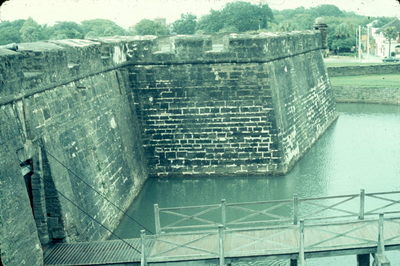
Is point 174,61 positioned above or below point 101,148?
above

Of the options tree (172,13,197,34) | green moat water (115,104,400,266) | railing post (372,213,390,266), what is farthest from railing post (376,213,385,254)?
tree (172,13,197,34)

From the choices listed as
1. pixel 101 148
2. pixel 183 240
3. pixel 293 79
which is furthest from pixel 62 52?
pixel 293 79

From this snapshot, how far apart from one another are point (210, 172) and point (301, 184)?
2652 millimetres

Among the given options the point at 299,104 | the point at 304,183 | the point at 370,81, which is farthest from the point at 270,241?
the point at 370,81

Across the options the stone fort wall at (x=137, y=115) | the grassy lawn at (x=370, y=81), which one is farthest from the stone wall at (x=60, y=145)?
the grassy lawn at (x=370, y=81)

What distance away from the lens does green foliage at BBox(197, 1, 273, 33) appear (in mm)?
69625

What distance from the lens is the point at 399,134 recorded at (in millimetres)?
19594

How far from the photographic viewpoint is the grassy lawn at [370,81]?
28447mm

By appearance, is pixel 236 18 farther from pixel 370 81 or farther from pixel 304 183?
pixel 304 183

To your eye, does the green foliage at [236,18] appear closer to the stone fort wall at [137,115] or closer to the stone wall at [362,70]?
the stone wall at [362,70]

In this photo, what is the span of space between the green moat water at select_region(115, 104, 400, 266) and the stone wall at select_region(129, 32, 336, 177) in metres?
0.53

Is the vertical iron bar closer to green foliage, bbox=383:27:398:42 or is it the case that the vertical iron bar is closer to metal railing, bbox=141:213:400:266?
metal railing, bbox=141:213:400:266

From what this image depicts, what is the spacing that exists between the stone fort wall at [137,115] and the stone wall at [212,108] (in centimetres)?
3

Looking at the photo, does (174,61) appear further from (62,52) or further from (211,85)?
(62,52)
